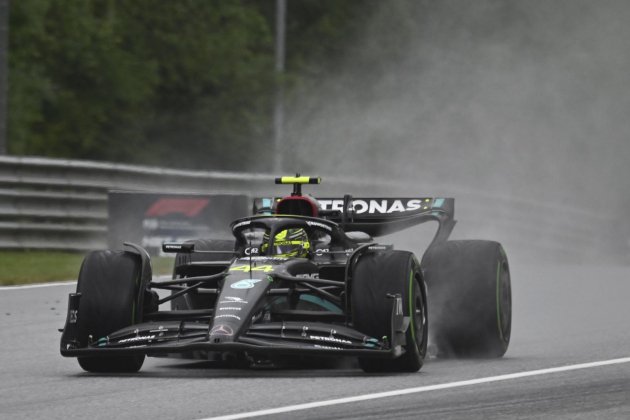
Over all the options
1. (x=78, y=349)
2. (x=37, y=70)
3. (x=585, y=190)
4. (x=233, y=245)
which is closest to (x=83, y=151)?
(x=37, y=70)

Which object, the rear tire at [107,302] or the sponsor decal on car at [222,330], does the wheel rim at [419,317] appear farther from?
the rear tire at [107,302]

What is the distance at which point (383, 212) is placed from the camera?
12.7 meters

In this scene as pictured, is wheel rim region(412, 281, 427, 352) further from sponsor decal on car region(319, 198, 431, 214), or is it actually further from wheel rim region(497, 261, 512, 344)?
sponsor decal on car region(319, 198, 431, 214)

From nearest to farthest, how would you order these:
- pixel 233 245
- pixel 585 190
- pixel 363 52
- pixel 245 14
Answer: pixel 233 245 → pixel 585 190 → pixel 245 14 → pixel 363 52

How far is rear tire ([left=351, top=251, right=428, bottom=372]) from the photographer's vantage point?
9.72 metres

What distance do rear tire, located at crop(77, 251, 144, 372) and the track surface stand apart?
0.18m

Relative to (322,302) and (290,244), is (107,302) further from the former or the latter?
(290,244)

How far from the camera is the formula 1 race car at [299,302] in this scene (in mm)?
9633

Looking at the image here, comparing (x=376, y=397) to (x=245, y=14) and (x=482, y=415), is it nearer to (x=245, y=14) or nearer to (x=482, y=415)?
(x=482, y=415)

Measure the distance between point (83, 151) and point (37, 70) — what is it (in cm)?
246

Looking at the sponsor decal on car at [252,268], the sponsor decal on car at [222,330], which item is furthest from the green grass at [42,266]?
the sponsor decal on car at [222,330]

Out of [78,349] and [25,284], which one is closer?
[78,349]

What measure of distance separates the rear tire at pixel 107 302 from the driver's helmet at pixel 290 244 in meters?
1.16

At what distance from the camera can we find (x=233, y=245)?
12633 millimetres
